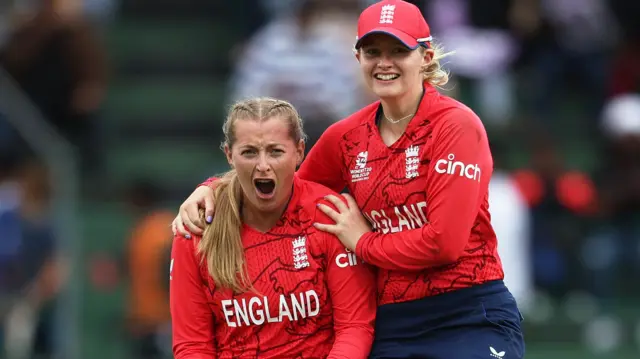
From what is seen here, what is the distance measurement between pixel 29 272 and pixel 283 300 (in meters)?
4.29

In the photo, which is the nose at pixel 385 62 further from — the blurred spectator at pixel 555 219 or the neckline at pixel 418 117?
the blurred spectator at pixel 555 219

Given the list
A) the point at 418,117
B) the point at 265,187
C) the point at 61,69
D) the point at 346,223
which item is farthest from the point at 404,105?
the point at 61,69

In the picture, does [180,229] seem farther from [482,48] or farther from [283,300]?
[482,48]

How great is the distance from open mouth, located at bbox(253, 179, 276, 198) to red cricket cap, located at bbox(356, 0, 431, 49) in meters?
0.67

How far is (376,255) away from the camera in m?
5.39

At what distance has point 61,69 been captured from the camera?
36.8 ft

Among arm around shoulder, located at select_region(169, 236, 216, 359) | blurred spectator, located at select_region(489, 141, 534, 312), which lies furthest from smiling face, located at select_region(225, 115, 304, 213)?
blurred spectator, located at select_region(489, 141, 534, 312)

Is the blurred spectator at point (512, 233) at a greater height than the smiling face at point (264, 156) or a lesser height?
greater

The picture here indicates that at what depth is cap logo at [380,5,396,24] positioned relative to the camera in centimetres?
536

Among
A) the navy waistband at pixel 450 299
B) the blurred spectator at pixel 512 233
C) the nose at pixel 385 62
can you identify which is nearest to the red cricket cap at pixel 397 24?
the nose at pixel 385 62

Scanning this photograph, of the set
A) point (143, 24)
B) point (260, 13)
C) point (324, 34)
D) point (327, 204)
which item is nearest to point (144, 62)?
point (143, 24)

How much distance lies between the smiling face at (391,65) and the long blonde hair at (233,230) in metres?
0.38

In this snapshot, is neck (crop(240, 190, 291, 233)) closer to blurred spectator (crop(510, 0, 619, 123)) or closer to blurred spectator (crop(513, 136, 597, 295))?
blurred spectator (crop(513, 136, 597, 295))

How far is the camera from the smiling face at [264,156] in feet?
17.7
